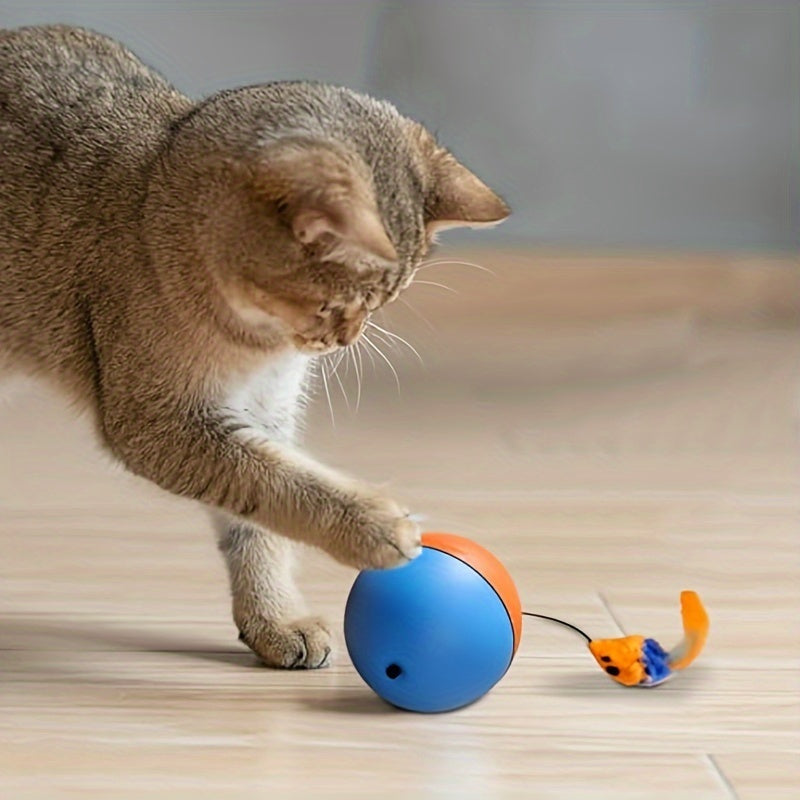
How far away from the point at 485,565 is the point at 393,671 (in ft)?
0.48

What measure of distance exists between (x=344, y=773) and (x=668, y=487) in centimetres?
128

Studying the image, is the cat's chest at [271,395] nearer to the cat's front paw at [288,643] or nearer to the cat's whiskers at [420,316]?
the cat's front paw at [288,643]

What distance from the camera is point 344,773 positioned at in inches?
60.5

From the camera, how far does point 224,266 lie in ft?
5.44

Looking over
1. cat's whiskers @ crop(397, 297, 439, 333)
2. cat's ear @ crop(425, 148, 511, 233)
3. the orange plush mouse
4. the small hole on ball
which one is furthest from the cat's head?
cat's whiskers @ crop(397, 297, 439, 333)

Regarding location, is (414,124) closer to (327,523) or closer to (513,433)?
(327,523)

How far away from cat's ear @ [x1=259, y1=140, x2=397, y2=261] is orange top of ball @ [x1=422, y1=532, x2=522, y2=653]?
1.10 ft

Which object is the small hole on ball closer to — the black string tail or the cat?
the cat

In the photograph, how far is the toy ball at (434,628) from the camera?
5.30ft

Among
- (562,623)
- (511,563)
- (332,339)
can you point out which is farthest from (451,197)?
(511,563)

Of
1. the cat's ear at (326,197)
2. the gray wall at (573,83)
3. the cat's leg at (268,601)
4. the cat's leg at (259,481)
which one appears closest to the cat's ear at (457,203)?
the cat's ear at (326,197)

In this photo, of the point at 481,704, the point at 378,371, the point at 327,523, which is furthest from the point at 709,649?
the point at 378,371

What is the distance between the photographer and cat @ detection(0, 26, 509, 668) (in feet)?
5.28

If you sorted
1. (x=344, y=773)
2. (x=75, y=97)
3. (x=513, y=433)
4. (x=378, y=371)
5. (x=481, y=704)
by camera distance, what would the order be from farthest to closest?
(x=378, y=371) < (x=513, y=433) < (x=75, y=97) < (x=481, y=704) < (x=344, y=773)
